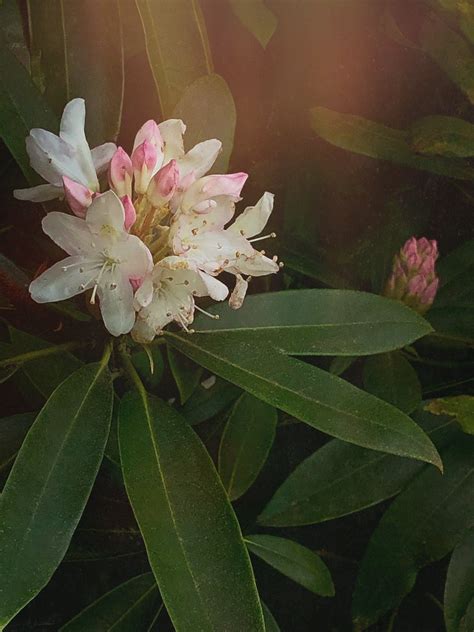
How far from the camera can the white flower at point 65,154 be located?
2.41 feet

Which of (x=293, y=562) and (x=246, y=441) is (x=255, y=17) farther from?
(x=293, y=562)

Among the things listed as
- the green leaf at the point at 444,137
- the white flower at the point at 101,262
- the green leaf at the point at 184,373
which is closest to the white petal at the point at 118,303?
the white flower at the point at 101,262

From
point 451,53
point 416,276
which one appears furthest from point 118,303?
point 451,53

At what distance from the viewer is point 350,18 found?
117 cm

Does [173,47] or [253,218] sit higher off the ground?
[173,47]

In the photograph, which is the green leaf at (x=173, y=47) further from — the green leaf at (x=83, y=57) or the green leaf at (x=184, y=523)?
the green leaf at (x=184, y=523)

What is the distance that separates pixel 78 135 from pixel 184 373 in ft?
1.33

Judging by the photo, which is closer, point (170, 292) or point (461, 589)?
point (170, 292)

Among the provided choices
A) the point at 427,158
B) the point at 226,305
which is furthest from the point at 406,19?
the point at 226,305

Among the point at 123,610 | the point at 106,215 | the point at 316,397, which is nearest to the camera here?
the point at 106,215

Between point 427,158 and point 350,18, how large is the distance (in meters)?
0.25

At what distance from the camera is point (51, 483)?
0.72 meters

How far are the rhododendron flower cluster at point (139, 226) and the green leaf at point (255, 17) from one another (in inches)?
10.4

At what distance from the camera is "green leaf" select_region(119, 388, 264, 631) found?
0.68m
